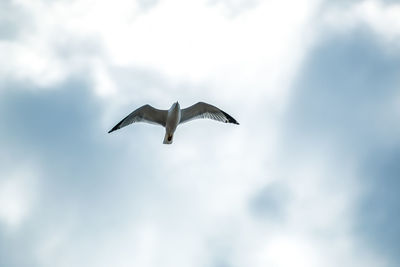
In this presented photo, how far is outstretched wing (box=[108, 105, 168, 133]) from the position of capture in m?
25.3

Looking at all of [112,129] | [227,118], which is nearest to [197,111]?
[227,118]

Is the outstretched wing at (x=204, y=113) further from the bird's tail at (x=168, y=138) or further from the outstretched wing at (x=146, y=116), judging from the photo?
the bird's tail at (x=168, y=138)

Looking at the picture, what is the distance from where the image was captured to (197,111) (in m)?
25.9

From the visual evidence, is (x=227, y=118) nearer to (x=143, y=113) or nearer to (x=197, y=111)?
(x=197, y=111)

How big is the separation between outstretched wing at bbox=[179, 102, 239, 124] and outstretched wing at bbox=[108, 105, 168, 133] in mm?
1034

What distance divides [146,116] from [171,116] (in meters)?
1.76

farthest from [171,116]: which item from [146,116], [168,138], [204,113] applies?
[204,113]

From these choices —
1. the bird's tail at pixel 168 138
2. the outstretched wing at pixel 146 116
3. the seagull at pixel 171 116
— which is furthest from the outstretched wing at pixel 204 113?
the bird's tail at pixel 168 138

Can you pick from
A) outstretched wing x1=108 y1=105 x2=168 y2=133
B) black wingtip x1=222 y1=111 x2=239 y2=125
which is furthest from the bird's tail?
black wingtip x1=222 y1=111 x2=239 y2=125

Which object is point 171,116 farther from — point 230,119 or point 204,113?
point 230,119

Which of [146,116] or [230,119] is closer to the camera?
[146,116]

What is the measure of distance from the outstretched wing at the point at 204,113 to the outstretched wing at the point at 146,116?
1034 mm

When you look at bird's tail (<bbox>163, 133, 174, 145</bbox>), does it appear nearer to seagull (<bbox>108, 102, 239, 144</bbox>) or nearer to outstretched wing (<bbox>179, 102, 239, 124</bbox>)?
seagull (<bbox>108, 102, 239, 144</bbox>)

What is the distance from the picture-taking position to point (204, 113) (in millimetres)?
26094
